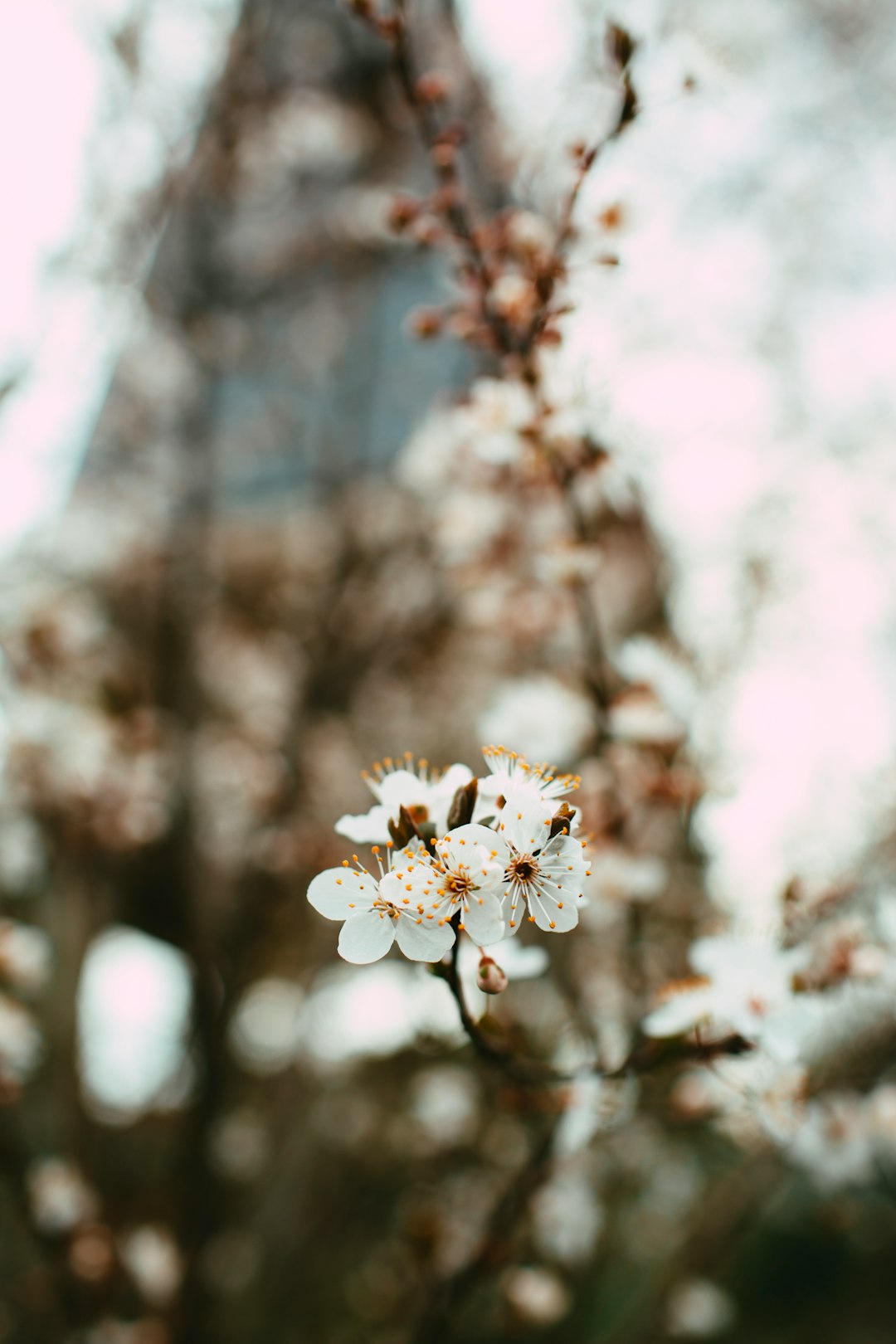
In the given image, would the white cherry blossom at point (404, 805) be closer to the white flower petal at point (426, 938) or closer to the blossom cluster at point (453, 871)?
the blossom cluster at point (453, 871)

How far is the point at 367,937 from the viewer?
0.91 m

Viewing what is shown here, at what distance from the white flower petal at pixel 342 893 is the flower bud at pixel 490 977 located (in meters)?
0.15

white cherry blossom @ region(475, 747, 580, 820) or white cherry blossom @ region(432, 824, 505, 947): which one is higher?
white cherry blossom @ region(475, 747, 580, 820)

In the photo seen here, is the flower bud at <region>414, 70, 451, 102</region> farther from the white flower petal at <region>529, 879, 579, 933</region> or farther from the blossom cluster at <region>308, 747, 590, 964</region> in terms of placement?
the white flower petal at <region>529, 879, 579, 933</region>

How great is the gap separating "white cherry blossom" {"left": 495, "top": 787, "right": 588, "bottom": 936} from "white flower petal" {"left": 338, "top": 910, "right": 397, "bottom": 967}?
13cm

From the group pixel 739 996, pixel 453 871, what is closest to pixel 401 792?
pixel 453 871

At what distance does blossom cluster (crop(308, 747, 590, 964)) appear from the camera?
87cm

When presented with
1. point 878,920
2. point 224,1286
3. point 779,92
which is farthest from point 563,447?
point 224,1286

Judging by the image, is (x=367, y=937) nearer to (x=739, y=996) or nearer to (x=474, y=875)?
(x=474, y=875)

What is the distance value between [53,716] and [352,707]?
1.51 m

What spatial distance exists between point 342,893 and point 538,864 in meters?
0.22

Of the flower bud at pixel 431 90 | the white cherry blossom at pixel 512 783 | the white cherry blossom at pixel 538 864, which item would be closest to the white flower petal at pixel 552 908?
the white cherry blossom at pixel 538 864

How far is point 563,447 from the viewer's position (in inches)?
61.2

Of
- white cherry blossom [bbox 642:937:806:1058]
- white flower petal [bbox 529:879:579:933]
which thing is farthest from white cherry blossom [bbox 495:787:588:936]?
white cherry blossom [bbox 642:937:806:1058]
